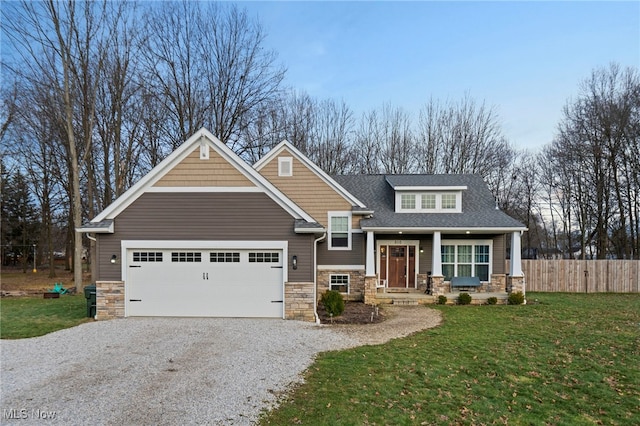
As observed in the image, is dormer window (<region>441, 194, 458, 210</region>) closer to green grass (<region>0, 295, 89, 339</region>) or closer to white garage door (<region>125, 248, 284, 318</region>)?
white garage door (<region>125, 248, 284, 318</region>)

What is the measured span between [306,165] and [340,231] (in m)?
3.24

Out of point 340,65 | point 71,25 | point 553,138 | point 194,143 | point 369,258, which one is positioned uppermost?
point 71,25

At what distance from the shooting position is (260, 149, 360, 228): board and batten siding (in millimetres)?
14992

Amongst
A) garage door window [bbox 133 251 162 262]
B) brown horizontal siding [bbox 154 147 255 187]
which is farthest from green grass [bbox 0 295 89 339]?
brown horizontal siding [bbox 154 147 255 187]

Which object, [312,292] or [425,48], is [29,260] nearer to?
[312,292]

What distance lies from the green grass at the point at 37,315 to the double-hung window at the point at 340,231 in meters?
9.14

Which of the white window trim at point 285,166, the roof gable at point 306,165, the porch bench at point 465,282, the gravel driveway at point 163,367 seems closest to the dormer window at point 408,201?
the roof gable at point 306,165

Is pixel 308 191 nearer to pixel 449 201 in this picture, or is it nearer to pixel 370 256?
pixel 370 256

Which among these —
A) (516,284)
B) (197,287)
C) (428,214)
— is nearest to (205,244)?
(197,287)

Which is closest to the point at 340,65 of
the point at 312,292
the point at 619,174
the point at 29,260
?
the point at 312,292

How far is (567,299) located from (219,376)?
1605cm

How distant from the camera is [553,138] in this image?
2606 centimetres

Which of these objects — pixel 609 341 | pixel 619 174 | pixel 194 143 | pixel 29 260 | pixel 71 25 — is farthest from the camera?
pixel 29 260
